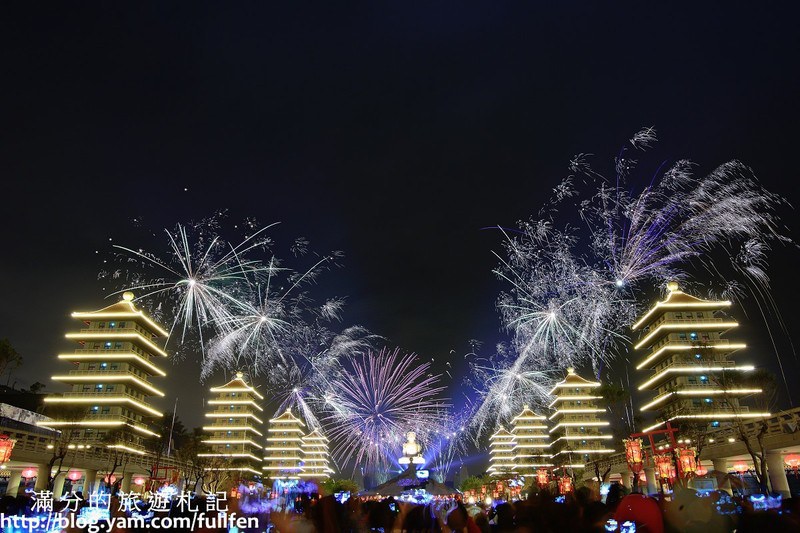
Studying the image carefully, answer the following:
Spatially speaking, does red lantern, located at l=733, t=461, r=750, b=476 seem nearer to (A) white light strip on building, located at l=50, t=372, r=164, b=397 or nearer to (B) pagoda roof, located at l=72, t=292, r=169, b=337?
A: (A) white light strip on building, located at l=50, t=372, r=164, b=397

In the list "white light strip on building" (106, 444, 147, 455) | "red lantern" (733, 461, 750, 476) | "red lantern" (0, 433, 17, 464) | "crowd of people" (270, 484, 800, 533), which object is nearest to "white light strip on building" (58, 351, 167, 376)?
"white light strip on building" (106, 444, 147, 455)

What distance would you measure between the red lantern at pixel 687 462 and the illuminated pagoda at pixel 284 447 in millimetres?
85558

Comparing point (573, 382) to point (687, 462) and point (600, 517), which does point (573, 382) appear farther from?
point (600, 517)

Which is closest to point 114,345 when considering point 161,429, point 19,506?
point 161,429

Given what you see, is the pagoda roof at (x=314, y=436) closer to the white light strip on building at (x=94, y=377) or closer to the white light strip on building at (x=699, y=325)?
the white light strip on building at (x=94, y=377)

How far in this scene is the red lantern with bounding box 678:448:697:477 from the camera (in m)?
23.4

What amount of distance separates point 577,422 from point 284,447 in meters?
54.0

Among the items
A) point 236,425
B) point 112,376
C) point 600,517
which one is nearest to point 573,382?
point 236,425

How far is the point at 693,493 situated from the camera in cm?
626

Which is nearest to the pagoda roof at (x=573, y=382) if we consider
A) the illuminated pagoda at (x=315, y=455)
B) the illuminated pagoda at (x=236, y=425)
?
the illuminated pagoda at (x=315, y=455)

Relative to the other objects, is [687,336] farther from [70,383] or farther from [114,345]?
[70,383]

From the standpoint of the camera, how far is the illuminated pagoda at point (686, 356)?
59688 millimetres

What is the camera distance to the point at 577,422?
87250mm

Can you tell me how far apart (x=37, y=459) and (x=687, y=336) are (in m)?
66.8
